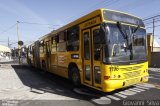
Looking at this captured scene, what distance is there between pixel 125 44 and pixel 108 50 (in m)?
0.92

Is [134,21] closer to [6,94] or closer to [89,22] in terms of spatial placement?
[89,22]

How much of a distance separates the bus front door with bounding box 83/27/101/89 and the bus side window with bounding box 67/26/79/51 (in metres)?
0.80

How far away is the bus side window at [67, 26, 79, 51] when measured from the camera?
10695 mm

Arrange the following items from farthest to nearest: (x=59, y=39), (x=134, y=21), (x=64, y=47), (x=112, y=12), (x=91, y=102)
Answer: (x=59, y=39) < (x=64, y=47) < (x=134, y=21) < (x=112, y=12) < (x=91, y=102)

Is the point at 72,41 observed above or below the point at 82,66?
above

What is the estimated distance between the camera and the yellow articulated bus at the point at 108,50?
8289mm

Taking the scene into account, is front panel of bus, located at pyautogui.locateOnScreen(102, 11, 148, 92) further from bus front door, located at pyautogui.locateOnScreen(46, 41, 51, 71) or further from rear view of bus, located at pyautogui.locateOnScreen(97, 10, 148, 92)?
bus front door, located at pyautogui.locateOnScreen(46, 41, 51, 71)

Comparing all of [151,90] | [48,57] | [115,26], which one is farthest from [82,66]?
[48,57]

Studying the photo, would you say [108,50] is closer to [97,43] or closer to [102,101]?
[97,43]

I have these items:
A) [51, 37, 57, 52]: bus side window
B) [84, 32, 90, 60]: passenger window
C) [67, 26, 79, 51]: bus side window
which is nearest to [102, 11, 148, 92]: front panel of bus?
[84, 32, 90, 60]: passenger window

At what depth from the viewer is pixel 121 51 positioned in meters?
8.57

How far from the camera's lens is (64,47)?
491 inches

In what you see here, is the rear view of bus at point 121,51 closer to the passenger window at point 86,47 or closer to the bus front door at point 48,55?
the passenger window at point 86,47

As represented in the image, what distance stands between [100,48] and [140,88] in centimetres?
312
